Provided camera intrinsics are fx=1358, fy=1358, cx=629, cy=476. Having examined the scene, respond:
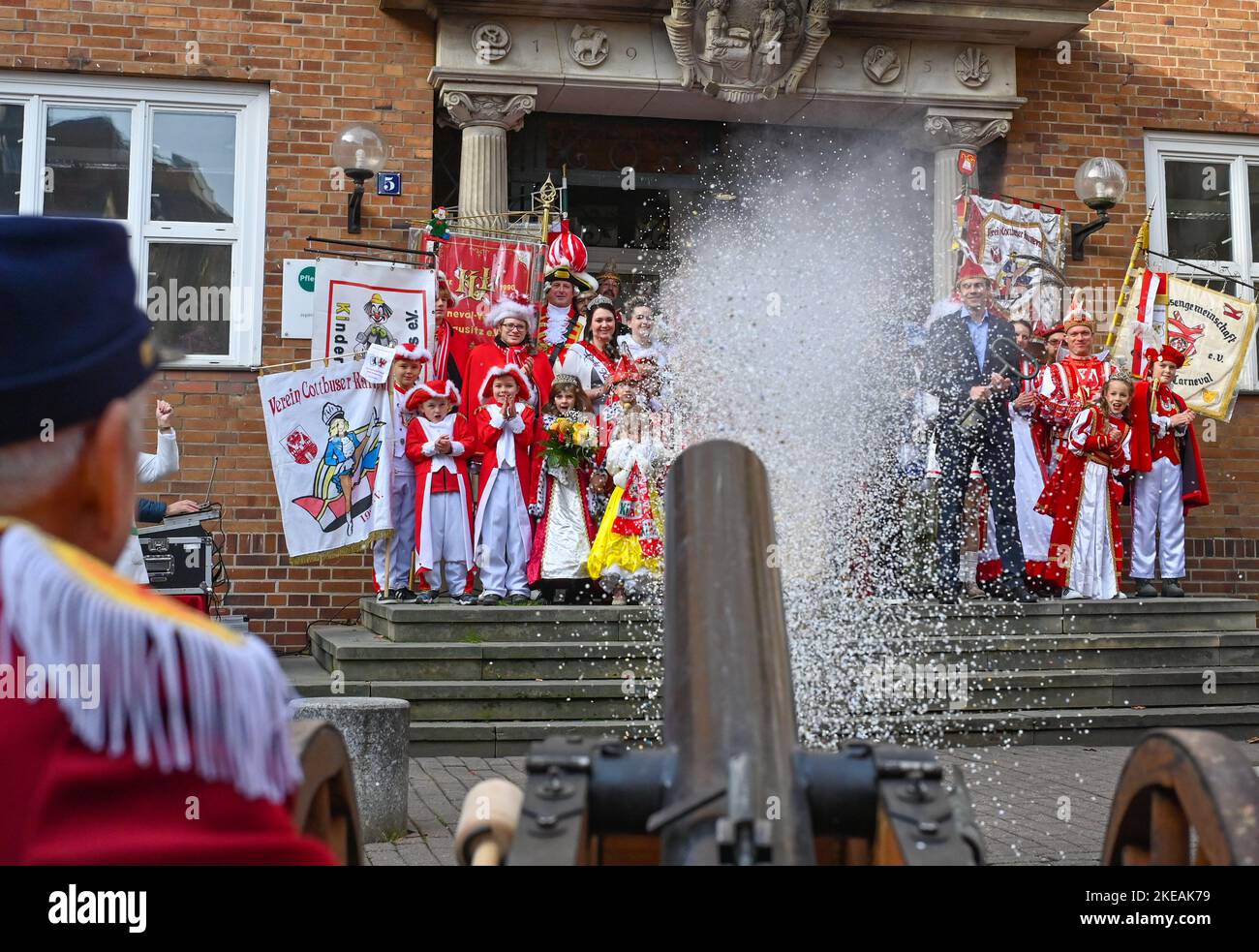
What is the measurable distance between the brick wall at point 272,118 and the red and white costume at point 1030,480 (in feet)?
17.7

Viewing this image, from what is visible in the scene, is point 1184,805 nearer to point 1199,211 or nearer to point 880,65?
point 880,65

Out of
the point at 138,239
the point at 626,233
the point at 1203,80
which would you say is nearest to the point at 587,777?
the point at 138,239

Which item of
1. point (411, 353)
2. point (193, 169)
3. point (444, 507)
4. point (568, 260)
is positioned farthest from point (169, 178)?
point (444, 507)

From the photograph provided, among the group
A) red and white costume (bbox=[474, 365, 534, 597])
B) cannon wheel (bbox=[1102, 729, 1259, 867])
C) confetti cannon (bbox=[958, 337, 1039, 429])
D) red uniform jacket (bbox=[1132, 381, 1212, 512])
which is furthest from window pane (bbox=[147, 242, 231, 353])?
cannon wheel (bbox=[1102, 729, 1259, 867])

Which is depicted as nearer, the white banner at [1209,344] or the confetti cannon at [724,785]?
the confetti cannon at [724,785]

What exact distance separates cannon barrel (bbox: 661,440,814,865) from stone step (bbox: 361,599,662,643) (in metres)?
6.50

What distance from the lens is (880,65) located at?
1222cm

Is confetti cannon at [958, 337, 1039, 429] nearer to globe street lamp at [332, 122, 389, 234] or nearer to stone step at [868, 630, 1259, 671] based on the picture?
stone step at [868, 630, 1259, 671]

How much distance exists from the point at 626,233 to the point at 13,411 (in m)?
12.2

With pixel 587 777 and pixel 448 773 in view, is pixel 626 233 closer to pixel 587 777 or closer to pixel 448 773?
pixel 448 773

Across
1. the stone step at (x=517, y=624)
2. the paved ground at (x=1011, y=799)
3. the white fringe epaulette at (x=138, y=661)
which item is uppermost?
the white fringe epaulette at (x=138, y=661)

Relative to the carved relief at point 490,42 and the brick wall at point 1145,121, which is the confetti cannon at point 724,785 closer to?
the carved relief at point 490,42

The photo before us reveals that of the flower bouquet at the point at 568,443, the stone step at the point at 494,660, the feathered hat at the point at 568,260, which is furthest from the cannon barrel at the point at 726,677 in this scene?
the feathered hat at the point at 568,260

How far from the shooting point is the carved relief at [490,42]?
11539mm
